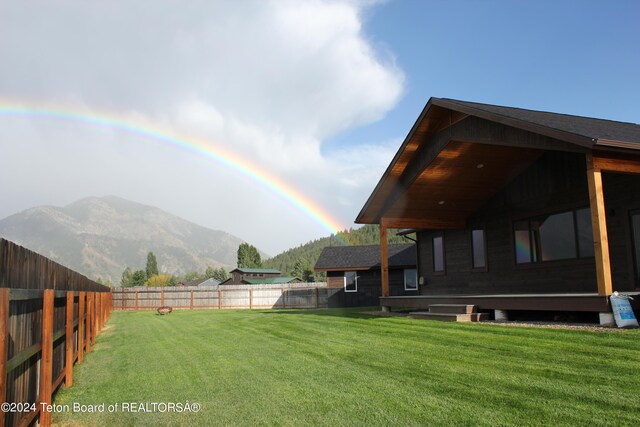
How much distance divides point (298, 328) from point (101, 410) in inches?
293

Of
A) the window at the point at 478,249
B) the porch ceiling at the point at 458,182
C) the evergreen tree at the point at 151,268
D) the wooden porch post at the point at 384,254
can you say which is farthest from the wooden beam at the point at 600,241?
the evergreen tree at the point at 151,268

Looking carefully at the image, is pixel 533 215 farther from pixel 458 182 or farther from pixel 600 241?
pixel 600 241

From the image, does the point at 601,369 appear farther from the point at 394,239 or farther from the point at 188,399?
the point at 394,239

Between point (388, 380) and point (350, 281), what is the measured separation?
85.2 ft

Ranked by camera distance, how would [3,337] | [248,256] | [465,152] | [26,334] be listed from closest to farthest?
[3,337] → [26,334] → [465,152] → [248,256]

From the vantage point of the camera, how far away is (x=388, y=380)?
602 centimetres

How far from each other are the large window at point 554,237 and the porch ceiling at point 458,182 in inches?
62.8

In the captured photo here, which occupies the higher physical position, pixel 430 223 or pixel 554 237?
pixel 430 223

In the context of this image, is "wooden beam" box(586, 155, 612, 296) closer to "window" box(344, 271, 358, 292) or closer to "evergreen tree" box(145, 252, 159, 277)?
"window" box(344, 271, 358, 292)

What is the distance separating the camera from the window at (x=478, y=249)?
16.2m

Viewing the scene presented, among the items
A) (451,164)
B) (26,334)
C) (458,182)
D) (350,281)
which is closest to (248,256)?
(350,281)

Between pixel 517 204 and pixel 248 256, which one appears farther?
pixel 248 256

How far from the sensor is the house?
9188 mm

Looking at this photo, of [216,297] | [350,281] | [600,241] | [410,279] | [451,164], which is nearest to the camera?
[600,241]
